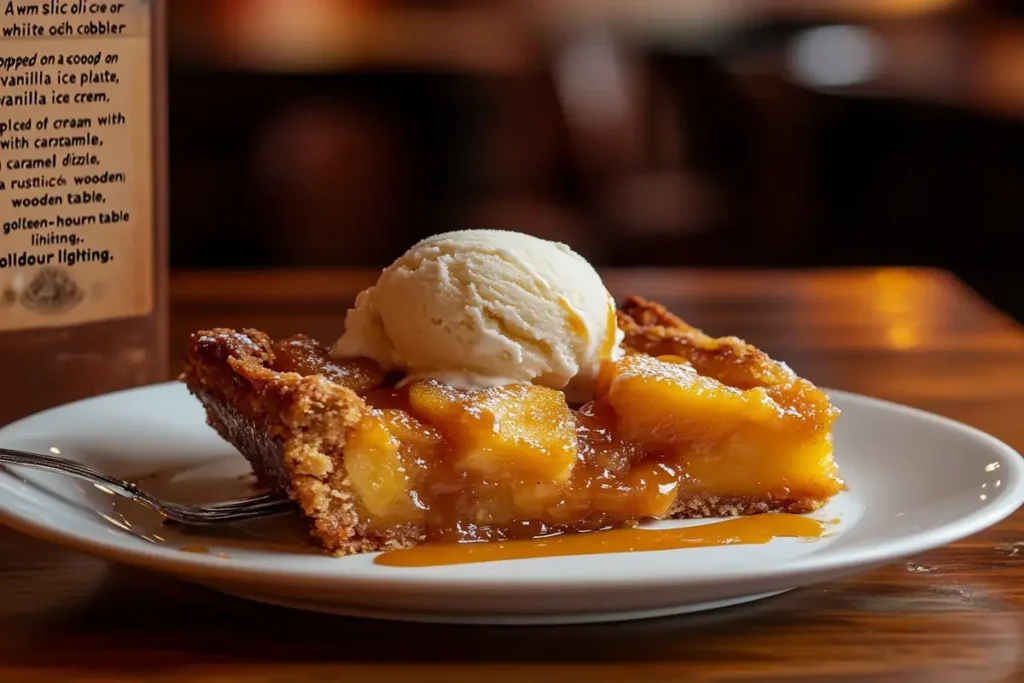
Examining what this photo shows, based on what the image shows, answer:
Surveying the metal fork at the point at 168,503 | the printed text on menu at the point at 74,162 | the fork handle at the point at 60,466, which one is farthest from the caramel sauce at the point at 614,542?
the printed text on menu at the point at 74,162

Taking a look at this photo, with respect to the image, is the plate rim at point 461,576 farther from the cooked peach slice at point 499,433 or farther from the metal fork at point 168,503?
the cooked peach slice at point 499,433

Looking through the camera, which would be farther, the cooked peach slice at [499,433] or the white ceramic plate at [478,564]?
the cooked peach slice at [499,433]

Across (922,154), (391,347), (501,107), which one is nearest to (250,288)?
(391,347)

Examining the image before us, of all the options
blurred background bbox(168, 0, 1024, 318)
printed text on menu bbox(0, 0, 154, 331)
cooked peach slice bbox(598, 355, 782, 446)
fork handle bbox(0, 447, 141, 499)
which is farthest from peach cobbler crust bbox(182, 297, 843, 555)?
blurred background bbox(168, 0, 1024, 318)

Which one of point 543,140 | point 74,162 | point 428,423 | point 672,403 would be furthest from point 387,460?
point 543,140

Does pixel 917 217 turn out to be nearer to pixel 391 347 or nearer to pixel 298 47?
pixel 298 47

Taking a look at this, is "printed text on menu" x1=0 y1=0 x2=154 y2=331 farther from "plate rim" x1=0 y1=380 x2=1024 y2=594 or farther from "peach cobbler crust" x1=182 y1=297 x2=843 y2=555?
"plate rim" x1=0 y1=380 x2=1024 y2=594
